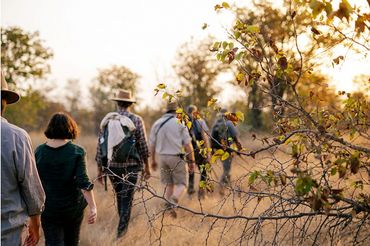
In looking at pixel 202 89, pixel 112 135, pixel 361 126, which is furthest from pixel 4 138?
pixel 202 89

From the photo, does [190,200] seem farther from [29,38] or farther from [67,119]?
[29,38]

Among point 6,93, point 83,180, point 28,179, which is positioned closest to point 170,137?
point 83,180

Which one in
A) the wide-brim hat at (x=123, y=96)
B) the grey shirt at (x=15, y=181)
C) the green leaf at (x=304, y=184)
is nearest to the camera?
the green leaf at (x=304, y=184)

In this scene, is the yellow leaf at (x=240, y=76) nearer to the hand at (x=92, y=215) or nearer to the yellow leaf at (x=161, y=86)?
the yellow leaf at (x=161, y=86)

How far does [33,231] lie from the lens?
333 centimetres

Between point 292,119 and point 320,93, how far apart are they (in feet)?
1.06

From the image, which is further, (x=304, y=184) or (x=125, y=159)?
(x=125, y=159)

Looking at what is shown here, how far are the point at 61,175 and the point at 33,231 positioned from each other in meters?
1.02

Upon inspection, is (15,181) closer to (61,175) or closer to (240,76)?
(61,175)

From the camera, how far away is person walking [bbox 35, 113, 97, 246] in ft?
14.1

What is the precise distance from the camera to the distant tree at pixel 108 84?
35344mm

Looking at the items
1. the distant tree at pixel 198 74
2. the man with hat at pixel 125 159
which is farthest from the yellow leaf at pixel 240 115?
the distant tree at pixel 198 74

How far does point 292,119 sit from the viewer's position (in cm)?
394

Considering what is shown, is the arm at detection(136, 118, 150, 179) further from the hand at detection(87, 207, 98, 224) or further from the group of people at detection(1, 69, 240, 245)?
the hand at detection(87, 207, 98, 224)
